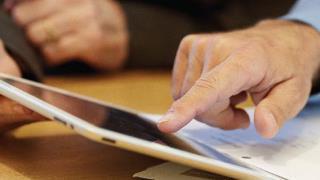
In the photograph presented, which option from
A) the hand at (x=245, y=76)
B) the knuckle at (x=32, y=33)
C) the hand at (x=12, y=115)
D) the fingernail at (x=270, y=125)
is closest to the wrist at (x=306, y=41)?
the hand at (x=245, y=76)

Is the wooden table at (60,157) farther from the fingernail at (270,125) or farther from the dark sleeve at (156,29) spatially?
the dark sleeve at (156,29)

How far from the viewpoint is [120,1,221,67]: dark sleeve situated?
98 centimetres

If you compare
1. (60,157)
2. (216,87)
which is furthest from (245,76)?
(60,157)

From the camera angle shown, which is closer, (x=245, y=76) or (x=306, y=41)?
(x=245, y=76)

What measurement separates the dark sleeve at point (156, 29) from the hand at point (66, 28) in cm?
7

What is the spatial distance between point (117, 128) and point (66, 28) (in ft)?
1.73

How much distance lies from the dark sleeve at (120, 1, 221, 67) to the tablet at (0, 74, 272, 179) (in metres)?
0.48

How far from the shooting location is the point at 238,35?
544 millimetres

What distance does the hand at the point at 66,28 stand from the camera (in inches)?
33.7

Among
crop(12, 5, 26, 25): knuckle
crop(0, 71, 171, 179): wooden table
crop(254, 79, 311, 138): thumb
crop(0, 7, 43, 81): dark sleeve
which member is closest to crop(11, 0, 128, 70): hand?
crop(12, 5, 26, 25): knuckle

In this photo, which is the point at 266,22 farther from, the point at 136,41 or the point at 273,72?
the point at 136,41

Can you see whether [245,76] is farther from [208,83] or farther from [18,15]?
[18,15]

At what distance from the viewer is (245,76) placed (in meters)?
0.46

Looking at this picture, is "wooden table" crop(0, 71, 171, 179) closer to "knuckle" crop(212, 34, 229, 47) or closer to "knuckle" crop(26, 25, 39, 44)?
"knuckle" crop(212, 34, 229, 47)
